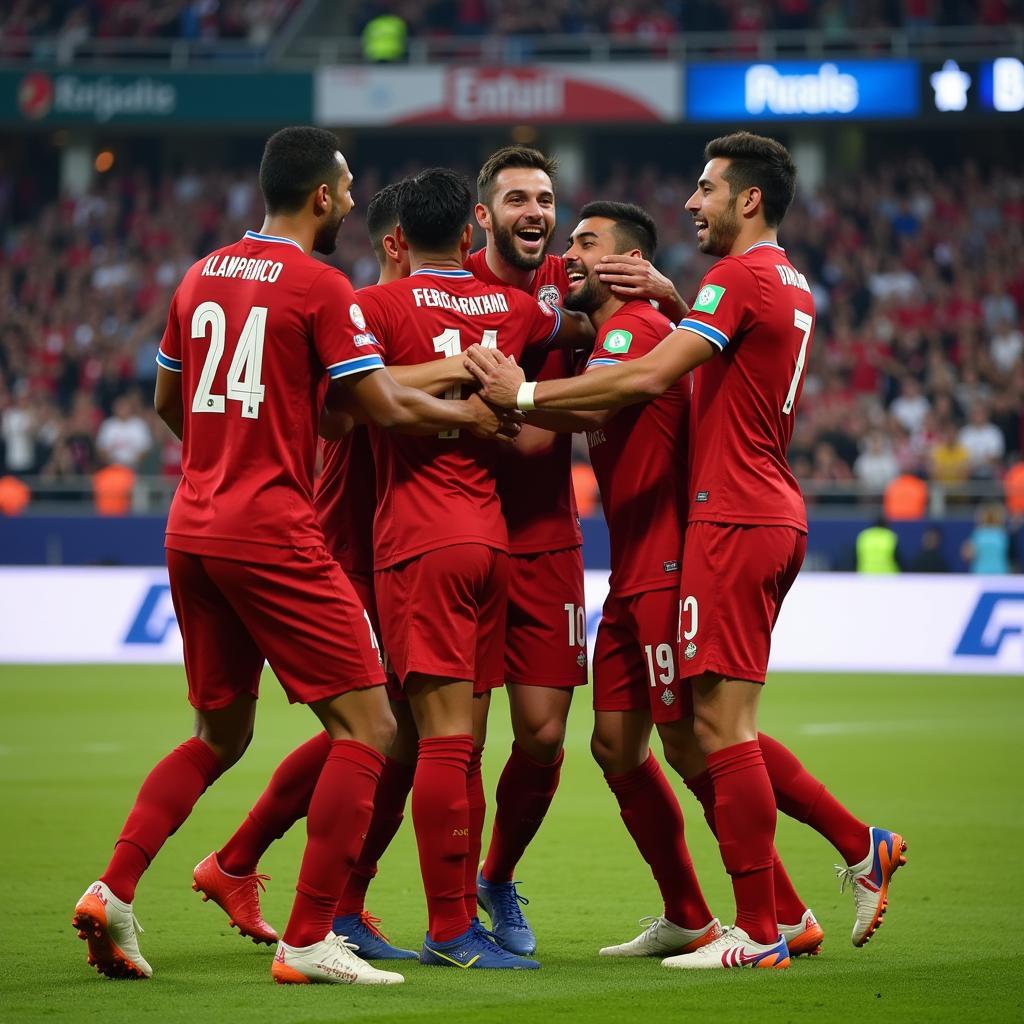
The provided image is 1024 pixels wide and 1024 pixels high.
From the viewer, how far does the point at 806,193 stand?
27922 mm

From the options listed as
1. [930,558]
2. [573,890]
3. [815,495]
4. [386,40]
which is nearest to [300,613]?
[573,890]

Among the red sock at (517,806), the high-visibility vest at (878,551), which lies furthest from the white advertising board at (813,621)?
the red sock at (517,806)

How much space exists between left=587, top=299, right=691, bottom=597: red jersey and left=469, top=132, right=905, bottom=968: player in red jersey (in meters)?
0.15

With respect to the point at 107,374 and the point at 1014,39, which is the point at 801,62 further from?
the point at 107,374

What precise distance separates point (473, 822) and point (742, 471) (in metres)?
1.43

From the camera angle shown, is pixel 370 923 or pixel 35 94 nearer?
pixel 370 923

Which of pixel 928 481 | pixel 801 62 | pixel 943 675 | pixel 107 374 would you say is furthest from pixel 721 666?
pixel 801 62

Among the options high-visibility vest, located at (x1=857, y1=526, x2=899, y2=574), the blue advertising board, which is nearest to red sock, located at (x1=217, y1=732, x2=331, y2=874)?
high-visibility vest, located at (x1=857, y1=526, x2=899, y2=574)

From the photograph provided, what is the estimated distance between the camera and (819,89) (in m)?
26.8

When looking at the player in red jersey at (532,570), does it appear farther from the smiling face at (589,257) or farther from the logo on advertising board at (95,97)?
the logo on advertising board at (95,97)

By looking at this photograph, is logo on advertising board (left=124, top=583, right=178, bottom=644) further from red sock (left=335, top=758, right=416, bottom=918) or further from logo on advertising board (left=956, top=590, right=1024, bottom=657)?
red sock (left=335, top=758, right=416, bottom=918)

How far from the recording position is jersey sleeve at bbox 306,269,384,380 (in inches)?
200

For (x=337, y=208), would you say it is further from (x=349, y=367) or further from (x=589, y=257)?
(x=589, y=257)

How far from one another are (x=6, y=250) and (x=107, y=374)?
478cm
